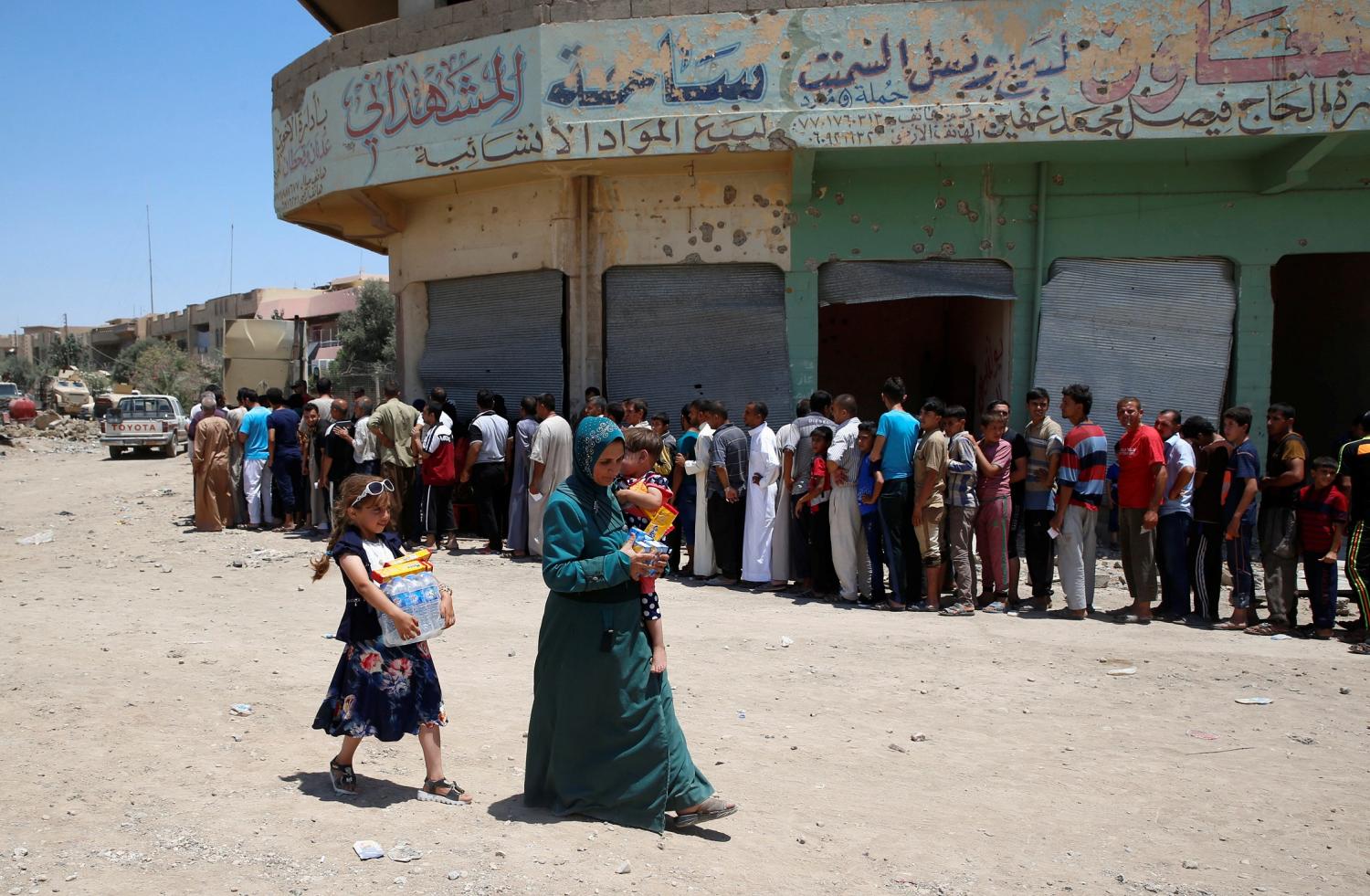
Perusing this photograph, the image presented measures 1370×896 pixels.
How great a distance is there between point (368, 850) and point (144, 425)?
78.8 ft

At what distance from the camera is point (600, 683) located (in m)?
3.61

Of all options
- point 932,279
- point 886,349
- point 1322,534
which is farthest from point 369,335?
point 1322,534

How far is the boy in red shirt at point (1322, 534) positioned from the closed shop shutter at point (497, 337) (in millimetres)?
7025

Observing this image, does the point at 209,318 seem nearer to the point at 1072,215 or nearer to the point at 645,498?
the point at 1072,215

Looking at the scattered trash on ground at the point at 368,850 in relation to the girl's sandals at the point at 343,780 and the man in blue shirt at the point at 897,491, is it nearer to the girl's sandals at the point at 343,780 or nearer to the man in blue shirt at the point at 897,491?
the girl's sandals at the point at 343,780

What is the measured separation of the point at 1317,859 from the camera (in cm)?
384

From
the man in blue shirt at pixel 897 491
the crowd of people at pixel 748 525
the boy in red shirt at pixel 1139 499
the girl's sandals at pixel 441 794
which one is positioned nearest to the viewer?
the crowd of people at pixel 748 525

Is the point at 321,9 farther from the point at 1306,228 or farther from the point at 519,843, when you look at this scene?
the point at 519,843

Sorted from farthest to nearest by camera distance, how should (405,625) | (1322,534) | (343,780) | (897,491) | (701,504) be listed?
(701,504)
(897,491)
(1322,534)
(343,780)
(405,625)

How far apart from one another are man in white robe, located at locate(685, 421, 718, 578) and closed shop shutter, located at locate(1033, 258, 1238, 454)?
12.3ft

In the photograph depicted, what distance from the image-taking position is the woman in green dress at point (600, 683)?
3.55 metres

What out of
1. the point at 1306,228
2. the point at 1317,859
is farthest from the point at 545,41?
the point at 1317,859

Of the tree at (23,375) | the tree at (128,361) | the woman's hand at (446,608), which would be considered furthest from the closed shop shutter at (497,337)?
the tree at (23,375)

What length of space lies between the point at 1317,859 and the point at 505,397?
A: 9.27 meters
